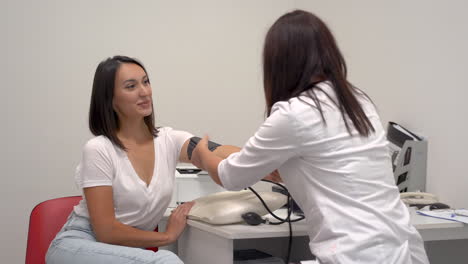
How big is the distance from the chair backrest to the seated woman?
8.2 inches

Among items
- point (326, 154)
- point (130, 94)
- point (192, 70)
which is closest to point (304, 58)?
point (326, 154)

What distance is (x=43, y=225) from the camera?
215cm

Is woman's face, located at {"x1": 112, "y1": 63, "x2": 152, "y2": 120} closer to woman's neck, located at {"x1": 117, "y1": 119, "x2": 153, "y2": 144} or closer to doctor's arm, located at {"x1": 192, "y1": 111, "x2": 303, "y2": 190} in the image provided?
woman's neck, located at {"x1": 117, "y1": 119, "x2": 153, "y2": 144}

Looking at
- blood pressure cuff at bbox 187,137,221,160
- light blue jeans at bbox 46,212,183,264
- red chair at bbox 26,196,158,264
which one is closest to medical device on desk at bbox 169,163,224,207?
red chair at bbox 26,196,158,264

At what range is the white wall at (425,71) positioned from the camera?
236 cm

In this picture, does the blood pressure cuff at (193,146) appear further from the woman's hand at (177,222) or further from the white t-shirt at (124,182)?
the woman's hand at (177,222)

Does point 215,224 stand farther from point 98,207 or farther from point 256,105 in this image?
point 256,105

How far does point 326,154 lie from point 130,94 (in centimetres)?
91

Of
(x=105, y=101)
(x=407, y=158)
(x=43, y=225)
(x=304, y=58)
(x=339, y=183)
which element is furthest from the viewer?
(x=407, y=158)

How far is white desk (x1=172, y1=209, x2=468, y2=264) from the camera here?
1698mm

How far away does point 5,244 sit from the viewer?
3.12m

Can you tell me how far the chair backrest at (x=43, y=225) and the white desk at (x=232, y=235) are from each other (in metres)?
0.51

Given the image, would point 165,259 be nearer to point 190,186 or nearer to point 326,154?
point 326,154

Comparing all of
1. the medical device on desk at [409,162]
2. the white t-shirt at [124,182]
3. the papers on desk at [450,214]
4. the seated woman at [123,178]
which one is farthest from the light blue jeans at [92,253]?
the medical device on desk at [409,162]
